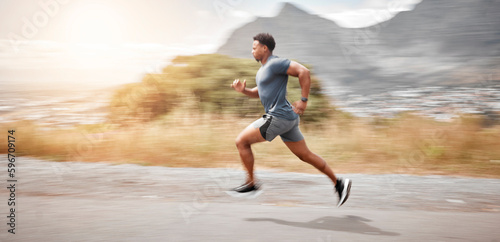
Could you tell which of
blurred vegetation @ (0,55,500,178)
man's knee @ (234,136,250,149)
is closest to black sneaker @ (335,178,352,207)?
man's knee @ (234,136,250,149)

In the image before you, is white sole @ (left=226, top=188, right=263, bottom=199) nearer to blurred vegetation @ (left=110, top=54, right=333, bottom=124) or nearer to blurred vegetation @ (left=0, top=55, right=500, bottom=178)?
blurred vegetation @ (left=0, top=55, right=500, bottom=178)

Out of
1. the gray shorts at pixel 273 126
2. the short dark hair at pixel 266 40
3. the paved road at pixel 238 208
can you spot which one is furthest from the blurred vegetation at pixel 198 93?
the gray shorts at pixel 273 126

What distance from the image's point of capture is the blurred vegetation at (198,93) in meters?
12.1

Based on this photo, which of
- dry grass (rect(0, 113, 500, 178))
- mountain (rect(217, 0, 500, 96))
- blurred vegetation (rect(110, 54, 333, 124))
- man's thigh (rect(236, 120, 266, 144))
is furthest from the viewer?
mountain (rect(217, 0, 500, 96))

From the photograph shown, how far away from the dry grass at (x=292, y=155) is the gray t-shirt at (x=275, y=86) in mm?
3374

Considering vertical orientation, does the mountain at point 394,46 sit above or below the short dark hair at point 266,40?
below

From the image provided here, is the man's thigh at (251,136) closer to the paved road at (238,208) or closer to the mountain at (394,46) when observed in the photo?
the paved road at (238,208)

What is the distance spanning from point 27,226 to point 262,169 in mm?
4460

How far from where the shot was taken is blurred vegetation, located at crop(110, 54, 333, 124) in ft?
39.8

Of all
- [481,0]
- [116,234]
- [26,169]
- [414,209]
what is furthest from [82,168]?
[481,0]

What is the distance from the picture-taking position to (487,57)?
32.4 meters

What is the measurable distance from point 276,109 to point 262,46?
0.67 m

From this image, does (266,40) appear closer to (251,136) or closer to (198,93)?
(251,136)

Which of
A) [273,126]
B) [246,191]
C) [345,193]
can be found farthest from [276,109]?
[345,193]
